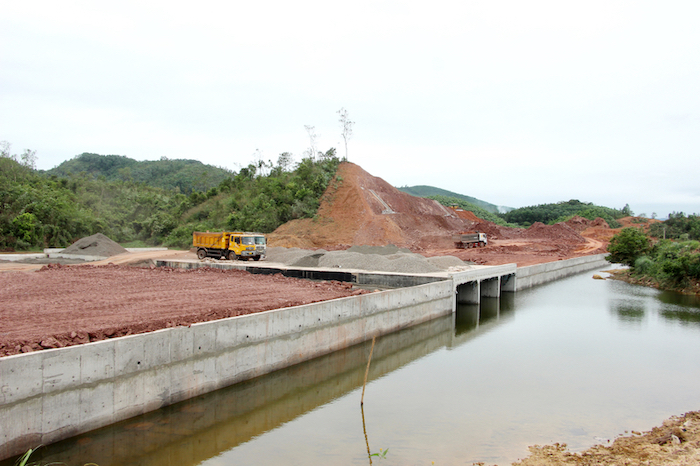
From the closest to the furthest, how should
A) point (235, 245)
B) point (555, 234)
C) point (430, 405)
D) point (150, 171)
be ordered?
point (430, 405), point (235, 245), point (555, 234), point (150, 171)

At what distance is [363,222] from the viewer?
4766cm

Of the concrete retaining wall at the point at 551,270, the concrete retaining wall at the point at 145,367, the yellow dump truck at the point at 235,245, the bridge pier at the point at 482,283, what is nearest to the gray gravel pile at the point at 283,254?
the yellow dump truck at the point at 235,245

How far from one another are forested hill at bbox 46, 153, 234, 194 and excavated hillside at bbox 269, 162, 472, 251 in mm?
46244

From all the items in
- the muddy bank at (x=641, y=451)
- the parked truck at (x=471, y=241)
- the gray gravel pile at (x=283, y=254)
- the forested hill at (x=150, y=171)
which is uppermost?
the forested hill at (x=150, y=171)

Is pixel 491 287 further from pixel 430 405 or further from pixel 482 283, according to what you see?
pixel 430 405

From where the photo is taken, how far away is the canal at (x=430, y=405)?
8.11 m

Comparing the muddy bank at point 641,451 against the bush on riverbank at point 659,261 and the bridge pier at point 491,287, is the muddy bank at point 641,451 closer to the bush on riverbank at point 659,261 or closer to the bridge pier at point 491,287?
the bridge pier at point 491,287

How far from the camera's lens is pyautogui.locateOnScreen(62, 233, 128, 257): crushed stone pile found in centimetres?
3439

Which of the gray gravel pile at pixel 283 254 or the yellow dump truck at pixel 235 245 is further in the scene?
the gray gravel pile at pixel 283 254

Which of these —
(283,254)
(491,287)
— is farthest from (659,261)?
(283,254)

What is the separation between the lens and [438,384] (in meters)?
12.0

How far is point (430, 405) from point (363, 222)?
123 feet

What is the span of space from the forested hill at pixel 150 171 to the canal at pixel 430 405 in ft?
284

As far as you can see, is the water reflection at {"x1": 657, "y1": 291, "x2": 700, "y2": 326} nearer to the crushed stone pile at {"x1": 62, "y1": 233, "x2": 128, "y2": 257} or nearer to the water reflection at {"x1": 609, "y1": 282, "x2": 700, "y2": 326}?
the water reflection at {"x1": 609, "y1": 282, "x2": 700, "y2": 326}
